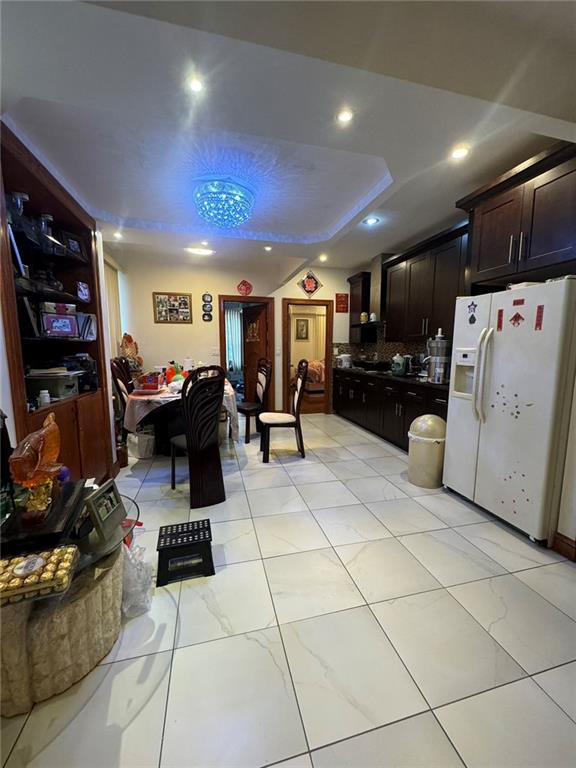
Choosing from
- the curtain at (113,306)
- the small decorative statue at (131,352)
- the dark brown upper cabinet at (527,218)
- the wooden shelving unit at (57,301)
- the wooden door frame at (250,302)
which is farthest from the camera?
the wooden door frame at (250,302)

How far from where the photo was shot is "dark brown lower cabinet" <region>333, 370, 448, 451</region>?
10.6ft

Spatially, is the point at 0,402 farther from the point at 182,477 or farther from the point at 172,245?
the point at 172,245

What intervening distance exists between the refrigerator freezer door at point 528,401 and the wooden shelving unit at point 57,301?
2.92 m

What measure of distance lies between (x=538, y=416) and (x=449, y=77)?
1.85 m

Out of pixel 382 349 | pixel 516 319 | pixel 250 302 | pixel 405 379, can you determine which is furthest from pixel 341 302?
pixel 516 319

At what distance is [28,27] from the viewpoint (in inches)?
41.4

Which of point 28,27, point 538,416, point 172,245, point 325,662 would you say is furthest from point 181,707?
point 172,245

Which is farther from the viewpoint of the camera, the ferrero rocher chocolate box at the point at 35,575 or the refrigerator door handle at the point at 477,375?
the refrigerator door handle at the point at 477,375

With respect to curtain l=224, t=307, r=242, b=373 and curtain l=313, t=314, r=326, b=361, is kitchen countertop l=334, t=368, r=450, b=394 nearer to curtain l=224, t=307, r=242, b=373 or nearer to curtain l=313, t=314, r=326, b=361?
curtain l=313, t=314, r=326, b=361

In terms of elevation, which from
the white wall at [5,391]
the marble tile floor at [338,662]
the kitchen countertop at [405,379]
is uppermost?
the white wall at [5,391]

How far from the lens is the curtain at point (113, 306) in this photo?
13.5 ft

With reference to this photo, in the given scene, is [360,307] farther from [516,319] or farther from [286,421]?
[516,319]

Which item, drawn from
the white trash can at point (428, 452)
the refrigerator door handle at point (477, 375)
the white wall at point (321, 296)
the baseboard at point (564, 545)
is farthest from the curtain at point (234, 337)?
→ the baseboard at point (564, 545)

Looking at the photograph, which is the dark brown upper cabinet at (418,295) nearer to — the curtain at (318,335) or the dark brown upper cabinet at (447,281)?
the dark brown upper cabinet at (447,281)
